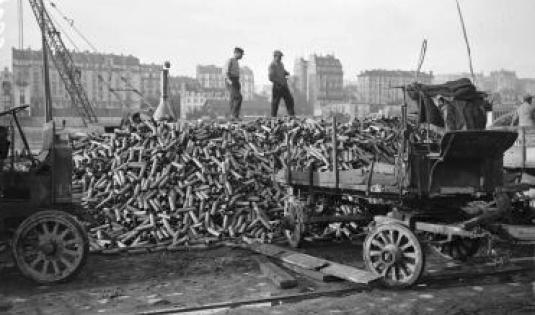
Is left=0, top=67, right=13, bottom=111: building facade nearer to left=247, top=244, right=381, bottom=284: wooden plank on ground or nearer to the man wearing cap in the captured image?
the man wearing cap

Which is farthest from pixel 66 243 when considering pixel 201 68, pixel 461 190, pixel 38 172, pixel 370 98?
pixel 201 68

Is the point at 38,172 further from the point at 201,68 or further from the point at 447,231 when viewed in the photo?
the point at 201,68

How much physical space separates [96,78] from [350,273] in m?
137

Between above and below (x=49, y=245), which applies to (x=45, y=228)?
above

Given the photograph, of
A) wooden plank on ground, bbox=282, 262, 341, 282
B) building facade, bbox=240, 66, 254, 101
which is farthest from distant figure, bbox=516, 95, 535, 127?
building facade, bbox=240, 66, 254, 101

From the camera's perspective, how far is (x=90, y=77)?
139 meters

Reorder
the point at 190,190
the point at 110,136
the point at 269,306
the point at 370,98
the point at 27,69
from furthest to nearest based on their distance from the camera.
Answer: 1. the point at 370,98
2. the point at 27,69
3. the point at 110,136
4. the point at 190,190
5. the point at 269,306

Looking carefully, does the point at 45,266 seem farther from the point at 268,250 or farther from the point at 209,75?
the point at 209,75

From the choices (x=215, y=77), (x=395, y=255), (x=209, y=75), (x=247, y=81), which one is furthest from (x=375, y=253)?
(x=215, y=77)

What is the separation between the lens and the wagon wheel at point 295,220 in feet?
31.6

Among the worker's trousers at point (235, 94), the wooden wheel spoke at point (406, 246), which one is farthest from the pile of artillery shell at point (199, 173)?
the wooden wheel spoke at point (406, 246)

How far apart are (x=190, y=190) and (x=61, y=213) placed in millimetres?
4471

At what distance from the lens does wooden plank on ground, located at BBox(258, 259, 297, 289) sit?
24.2 ft

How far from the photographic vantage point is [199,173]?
40.4ft
